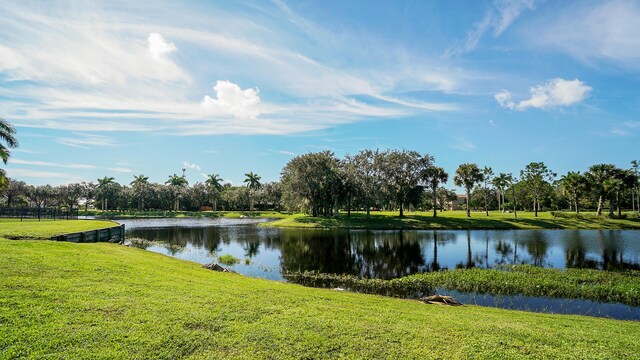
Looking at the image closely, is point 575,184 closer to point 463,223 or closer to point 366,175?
point 463,223

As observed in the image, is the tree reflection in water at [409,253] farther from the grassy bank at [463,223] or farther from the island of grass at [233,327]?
the grassy bank at [463,223]

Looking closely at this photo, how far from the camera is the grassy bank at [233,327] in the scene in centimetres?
828

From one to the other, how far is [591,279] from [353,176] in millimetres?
58441

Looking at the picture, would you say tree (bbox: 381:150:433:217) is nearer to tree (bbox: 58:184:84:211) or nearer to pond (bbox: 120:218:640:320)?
pond (bbox: 120:218:640:320)

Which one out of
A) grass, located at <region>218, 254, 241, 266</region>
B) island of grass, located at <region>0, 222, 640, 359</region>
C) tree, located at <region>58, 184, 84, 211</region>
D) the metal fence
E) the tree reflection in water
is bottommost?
the tree reflection in water

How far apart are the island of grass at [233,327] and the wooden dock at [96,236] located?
13881mm

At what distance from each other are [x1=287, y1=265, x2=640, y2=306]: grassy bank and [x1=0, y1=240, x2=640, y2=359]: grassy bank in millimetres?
7517

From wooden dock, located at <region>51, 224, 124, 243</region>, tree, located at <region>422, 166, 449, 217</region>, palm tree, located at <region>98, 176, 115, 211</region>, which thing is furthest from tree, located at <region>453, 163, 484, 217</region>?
palm tree, located at <region>98, 176, 115, 211</region>

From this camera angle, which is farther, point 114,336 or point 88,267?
point 88,267

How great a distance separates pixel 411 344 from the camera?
916cm

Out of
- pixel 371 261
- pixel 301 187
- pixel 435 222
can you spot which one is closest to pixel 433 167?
pixel 435 222

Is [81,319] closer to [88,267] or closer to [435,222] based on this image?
[88,267]

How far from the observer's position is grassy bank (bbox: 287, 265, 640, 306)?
20.3 metres

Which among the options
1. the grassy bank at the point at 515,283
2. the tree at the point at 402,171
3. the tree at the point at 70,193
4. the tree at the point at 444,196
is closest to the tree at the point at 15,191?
the tree at the point at 70,193
